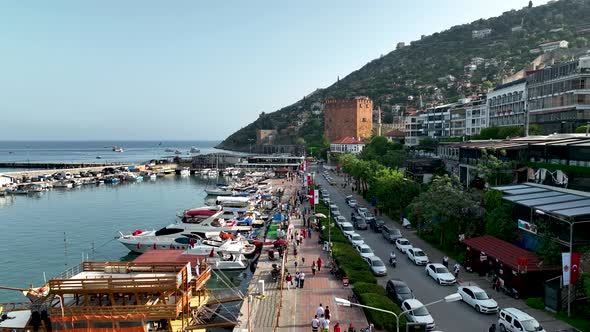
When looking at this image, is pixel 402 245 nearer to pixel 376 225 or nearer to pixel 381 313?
pixel 376 225

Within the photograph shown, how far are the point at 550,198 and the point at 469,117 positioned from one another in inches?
2167

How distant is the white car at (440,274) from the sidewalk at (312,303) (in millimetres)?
5717

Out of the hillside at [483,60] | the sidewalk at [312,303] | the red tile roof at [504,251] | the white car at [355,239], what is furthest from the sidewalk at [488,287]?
the hillside at [483,60]

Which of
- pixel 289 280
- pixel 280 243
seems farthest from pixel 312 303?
pixel 280 243

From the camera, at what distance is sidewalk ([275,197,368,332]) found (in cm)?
2044

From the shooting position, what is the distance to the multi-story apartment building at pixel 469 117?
7538cm

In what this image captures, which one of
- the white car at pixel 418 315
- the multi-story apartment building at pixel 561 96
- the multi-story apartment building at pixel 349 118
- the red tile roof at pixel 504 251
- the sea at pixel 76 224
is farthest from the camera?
the multi-story apartment building at pixel 349 118

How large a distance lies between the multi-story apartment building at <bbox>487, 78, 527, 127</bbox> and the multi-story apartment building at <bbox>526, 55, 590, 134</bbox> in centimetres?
283

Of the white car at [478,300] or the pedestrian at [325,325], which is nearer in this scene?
the pedestrian at [325,325]

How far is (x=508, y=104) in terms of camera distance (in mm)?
Result: 66188

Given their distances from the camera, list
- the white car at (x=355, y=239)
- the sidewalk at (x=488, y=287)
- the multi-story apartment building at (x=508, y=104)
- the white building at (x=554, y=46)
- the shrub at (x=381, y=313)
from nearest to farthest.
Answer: the shrub at (x=381, y=313)
the sidewalk at (x=488, y=287)
the white car at (x=355, y=239)
the multi-story apartment building at (x=508, y=104)
the white building at (x=554, y=46)

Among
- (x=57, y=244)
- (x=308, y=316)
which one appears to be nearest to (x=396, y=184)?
(x=308, y=316)

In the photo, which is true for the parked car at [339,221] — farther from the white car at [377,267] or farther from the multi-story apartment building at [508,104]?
the multi-story apartment building at [508,104]

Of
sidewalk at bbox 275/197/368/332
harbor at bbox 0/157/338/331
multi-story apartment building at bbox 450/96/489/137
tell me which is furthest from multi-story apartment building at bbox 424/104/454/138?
sidewalk at bbox 275/197/368/332
